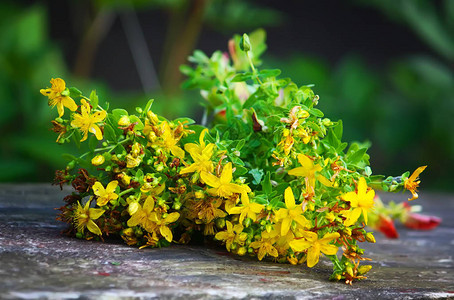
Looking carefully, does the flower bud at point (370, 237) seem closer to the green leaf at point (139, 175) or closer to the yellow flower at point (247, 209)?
the yellow flower at point (247, 209)

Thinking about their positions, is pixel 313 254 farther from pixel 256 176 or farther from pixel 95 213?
pixel 95 213

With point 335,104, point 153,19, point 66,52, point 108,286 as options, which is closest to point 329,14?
point 335,104

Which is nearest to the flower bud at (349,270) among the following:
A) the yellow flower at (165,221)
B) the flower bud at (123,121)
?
the yellow flower at (165,221)

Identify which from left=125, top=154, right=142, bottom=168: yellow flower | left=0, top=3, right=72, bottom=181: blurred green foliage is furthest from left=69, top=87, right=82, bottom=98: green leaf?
left=0, top=3, right=72, bottom=181: blurred green foliage

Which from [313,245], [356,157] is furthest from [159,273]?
[356,157]

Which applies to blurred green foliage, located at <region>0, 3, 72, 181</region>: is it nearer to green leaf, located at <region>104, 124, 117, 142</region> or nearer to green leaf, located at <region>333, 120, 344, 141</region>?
green leaf, located at <region>104, 124, 117, 142</region>
